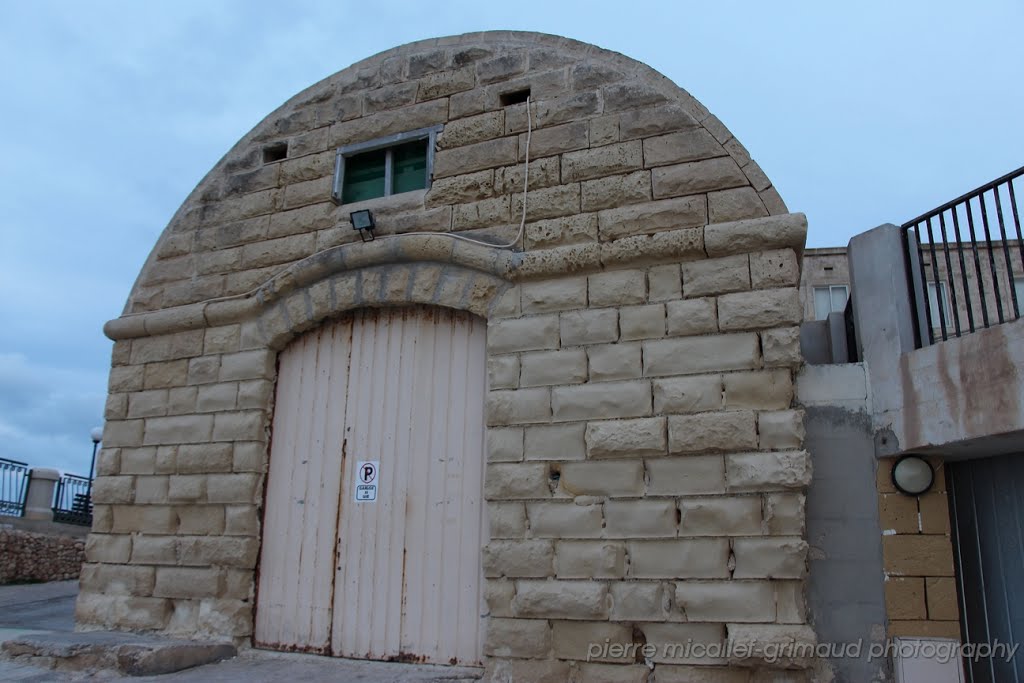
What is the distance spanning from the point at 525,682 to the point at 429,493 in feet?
5.27

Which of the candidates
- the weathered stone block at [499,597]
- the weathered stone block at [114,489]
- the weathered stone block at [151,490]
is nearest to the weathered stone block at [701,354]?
the weathered stone block at [499,597]

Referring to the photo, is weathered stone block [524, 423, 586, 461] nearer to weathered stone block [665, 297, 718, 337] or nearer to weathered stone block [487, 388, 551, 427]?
weathered stone block [487, 388, 551, 427]

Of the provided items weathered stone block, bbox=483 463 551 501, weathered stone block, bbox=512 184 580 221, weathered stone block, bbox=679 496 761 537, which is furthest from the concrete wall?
weathered stone block, bbox=512 184 580 221

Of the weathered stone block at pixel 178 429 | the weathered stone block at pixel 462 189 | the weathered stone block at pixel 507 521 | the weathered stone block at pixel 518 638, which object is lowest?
the weathered stone block at pixel 518 638

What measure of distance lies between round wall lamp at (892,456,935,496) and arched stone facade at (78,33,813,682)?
0.68m

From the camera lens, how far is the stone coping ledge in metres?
5.37

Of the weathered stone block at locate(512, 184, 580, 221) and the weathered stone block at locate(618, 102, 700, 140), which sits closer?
the weathered stone block at locate(618, 102, 700, 140)

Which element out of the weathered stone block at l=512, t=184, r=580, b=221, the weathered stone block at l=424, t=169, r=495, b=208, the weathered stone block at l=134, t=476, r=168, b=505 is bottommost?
the weathered stone block at l=134, t=476, r=168, b=505

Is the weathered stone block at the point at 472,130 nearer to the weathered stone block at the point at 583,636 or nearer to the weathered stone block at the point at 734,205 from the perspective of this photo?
the weathered stone block at the point at 734,205

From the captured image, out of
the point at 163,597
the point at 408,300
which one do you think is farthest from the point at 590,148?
the point at 163,597

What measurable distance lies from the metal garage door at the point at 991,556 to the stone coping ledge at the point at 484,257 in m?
2.01

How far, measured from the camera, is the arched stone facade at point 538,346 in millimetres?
5023

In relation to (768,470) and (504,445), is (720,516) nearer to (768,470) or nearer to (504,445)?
(768,470)

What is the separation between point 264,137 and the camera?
773 centimetres
